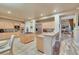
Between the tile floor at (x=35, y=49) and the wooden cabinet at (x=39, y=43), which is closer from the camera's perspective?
the tile floor at (x=35, y=49)

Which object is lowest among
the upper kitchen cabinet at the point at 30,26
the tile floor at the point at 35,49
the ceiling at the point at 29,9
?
Answer: the tile floor at the point at 35,49

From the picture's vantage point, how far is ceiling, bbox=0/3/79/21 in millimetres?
2256

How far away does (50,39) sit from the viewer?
242cm

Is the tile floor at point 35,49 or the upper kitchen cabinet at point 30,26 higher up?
the upper kitchen cabinet at point 30,26

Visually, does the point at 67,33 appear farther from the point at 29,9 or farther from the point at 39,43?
the point at 29,9

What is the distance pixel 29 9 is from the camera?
231cm

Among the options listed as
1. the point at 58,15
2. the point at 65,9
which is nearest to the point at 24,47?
the point at 58,15

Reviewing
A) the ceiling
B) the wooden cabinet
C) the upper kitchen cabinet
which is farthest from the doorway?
the upper kitchen cabinet

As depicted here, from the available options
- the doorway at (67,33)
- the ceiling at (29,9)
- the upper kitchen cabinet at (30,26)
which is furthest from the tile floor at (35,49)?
the ceiling at (29,9)

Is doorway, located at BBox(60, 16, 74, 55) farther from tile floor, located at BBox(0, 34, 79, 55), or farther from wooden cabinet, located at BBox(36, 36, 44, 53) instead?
wooden cabinet, located at BBox(36, 36, 44, 53)

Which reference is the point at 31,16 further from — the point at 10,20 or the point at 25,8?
the point at 10,20

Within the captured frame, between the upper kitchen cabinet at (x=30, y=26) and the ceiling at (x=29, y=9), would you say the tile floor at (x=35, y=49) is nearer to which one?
the upper kitchen cabinet at (x=30, y=26)

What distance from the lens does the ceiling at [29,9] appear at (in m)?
2.26
